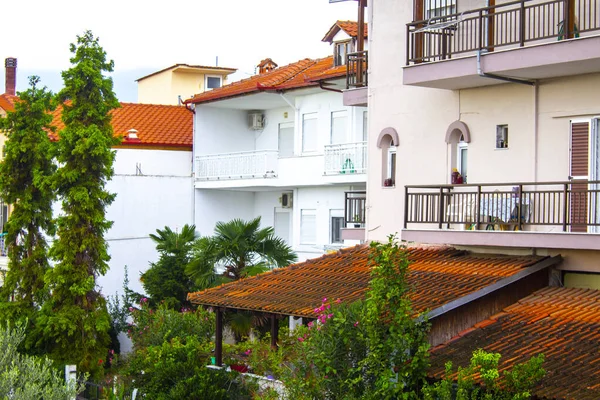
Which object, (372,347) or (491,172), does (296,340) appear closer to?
(372,347)

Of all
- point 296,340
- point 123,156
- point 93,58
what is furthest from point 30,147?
point 296,340

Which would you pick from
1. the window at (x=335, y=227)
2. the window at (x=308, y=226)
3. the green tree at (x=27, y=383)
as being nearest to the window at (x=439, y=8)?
the green tree at (x=27, y=383)

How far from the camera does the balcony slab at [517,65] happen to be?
651 inches

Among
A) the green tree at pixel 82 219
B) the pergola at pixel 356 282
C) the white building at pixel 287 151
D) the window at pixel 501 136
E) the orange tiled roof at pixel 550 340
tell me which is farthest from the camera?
the white building at pixel 287 151

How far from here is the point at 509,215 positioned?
17984 mm

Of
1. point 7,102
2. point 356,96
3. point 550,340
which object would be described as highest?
point 7,102

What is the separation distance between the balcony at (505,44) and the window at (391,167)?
2.04 meters

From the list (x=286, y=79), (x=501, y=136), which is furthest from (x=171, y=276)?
(x=501, y=136)

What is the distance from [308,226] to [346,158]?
411cm

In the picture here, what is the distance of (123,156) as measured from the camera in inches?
1405

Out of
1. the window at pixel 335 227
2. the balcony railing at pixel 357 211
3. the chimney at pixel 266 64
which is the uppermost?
the chimney at pixel 266 64

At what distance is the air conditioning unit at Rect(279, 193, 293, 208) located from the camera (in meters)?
32.9

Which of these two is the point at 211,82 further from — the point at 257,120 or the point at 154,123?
the point at 257,120

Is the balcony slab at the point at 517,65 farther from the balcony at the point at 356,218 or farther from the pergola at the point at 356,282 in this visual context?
the balcony at the point at 356,218
